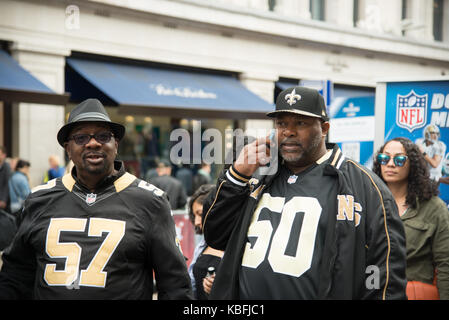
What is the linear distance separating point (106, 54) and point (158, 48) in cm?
161

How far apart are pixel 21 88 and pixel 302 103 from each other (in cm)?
843

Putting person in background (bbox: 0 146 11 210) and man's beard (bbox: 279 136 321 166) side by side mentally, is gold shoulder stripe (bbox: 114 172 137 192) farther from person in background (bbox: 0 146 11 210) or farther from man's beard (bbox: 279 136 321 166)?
person in background (bbox: 0 146 11 210)

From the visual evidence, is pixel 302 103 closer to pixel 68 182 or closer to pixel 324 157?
pixel 324 157

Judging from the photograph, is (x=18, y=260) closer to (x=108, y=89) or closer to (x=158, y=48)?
(x=108, y=89)

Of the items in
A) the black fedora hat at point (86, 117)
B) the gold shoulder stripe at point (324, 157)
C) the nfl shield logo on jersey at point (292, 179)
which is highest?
the black fedora hat at point (86, 117)

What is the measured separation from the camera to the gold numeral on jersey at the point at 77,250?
2.70 m

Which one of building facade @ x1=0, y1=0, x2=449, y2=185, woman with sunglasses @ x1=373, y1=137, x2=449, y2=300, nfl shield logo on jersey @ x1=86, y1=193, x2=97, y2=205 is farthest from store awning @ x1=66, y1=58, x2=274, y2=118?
nfl shield logo on jersey @ x1=86, y1=193, x2=97, y2=205

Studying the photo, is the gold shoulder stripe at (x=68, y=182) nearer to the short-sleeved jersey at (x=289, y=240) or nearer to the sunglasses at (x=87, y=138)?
the sunglasses at (x=87, y=138)

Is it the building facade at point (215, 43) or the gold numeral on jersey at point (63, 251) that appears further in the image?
the building facade at point (215, 43)

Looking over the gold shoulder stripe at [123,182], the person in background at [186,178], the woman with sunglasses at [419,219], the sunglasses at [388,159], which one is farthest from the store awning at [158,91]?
the gold shoulder stripe at [123,182]

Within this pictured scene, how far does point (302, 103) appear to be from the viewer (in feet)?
9.18

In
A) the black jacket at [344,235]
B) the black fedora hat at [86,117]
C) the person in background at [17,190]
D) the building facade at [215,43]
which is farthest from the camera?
the building facade at [215,43]

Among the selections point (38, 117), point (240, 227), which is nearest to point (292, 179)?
point (240, 227)

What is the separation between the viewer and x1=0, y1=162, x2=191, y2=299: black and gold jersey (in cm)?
271
